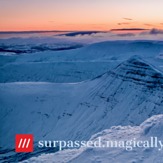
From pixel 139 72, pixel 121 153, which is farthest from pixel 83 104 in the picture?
pixel 121 153

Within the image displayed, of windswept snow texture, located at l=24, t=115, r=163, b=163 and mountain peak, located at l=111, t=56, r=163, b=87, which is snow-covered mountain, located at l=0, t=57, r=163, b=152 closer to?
mountain peak, located at l=111, t=56, r=163, b=87

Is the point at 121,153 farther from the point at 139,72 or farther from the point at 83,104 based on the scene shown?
the point at 139,72

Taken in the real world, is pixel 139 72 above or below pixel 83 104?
above

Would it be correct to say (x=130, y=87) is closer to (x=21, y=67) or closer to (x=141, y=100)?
(x=141, y=100)

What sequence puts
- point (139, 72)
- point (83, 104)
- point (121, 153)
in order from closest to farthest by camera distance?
1. point (121, 153)
2. point (83, 104)
3. point (139, 72)

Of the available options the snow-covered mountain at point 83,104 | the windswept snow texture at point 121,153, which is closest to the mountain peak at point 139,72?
the snow-covered mountain at point 83,104
